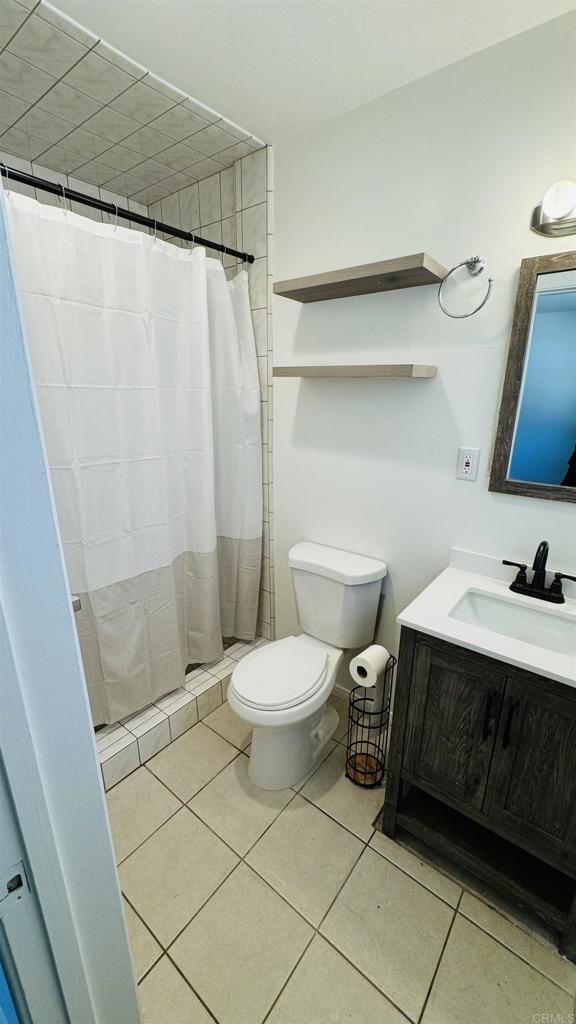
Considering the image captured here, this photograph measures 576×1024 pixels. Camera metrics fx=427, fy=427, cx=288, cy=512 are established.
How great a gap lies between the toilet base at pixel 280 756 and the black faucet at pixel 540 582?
33.9 inches

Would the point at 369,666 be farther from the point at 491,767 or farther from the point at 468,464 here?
the point at 468,464

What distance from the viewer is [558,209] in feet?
3.76

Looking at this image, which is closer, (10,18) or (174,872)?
(10,18)

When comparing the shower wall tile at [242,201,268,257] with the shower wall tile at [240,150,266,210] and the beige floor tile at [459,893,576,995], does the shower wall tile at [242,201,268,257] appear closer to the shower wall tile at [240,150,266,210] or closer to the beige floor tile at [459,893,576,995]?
the shower wall tile at [240,150,266,210]

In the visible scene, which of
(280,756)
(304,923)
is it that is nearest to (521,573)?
(280,756)

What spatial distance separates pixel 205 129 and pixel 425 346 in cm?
118

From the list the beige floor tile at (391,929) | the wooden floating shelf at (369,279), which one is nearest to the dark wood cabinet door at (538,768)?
the beige floor tile at (391,929)

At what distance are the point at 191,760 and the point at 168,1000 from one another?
0.71 m

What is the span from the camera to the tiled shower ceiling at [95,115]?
1239 millimetres

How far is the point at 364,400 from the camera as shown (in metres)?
1.68

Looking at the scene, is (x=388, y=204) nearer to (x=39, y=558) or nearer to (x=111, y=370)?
(x=111, y=370)

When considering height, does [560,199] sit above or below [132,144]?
below

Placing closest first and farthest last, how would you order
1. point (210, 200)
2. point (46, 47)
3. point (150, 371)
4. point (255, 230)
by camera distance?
point (46, 47) < point (150, 371) < point (255, 230) < point (210, 200)

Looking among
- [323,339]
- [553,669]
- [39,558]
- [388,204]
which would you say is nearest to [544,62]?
[388,204]
